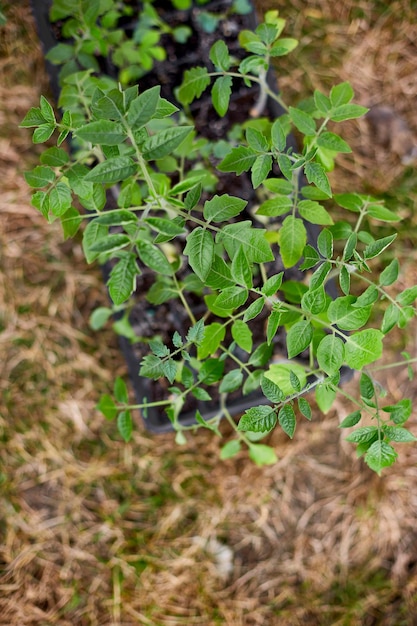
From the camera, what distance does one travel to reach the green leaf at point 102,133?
61 centimetres

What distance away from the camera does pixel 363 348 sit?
0.72 m

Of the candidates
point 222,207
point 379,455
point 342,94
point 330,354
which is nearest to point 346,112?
point 342,94

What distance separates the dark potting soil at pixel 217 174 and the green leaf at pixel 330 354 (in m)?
0.53

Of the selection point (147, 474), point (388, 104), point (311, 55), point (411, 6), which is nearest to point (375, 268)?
point (388, 104)

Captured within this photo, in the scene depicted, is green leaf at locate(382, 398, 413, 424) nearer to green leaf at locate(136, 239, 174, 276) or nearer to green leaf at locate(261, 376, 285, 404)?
green leaf at locate(261, 376, 285, 404)

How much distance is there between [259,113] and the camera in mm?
1247

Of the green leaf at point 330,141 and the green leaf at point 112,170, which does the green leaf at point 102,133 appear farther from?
the green leaf at point 330,141

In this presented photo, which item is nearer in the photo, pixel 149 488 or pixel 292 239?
pixel 292 239

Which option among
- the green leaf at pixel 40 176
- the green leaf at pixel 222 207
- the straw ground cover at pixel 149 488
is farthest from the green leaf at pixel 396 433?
the straw ground cover at pixel 149 488

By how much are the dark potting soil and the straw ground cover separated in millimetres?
241

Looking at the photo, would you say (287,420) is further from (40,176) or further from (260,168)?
(40,176)

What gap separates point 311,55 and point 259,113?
36 centimetres

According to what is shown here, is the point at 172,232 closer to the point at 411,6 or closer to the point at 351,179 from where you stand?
the point at 351,179

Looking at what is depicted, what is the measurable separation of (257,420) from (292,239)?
0.91ft
